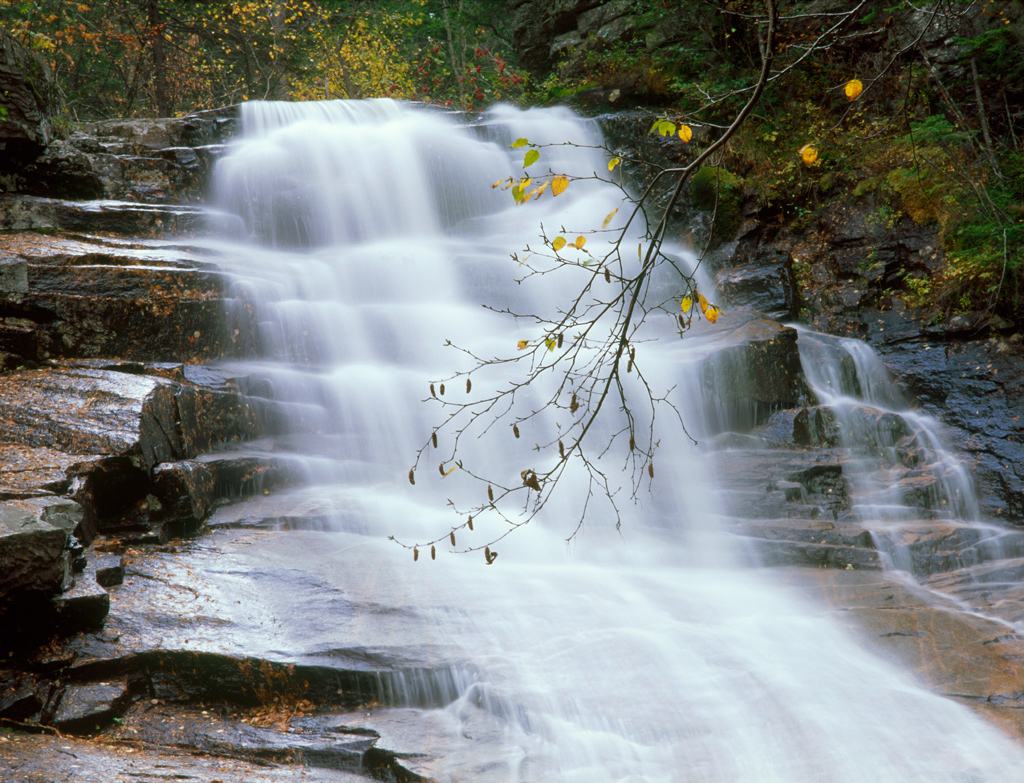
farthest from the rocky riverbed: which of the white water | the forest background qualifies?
the forest background

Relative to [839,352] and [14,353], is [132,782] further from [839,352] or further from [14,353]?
[839,352]

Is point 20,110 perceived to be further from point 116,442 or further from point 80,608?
point 80,608

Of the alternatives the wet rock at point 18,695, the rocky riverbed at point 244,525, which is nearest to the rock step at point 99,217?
the rocky riverbed at point 244,525

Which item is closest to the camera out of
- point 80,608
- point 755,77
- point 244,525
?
point 80,608

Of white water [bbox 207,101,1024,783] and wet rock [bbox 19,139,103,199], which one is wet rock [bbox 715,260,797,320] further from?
wet rock [bbox 19,139,103,199]

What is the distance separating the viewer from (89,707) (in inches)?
130

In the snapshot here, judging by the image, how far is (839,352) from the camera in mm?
7648

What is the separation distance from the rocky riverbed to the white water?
0.26 meters

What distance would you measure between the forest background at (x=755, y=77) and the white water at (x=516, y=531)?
2296mm

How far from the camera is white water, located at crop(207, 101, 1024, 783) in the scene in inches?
143

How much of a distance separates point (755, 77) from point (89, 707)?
444 inches

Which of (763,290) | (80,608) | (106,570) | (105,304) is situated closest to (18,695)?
(80,608)

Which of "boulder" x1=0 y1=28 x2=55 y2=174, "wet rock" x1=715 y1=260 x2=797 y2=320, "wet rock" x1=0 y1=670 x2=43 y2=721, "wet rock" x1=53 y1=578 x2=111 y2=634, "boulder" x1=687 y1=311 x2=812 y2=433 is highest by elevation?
"boulder" x1=0 y1=28 x2=55 y2=174

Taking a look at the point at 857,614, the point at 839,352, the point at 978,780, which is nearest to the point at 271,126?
the point at 839,352
